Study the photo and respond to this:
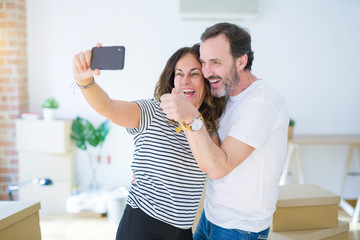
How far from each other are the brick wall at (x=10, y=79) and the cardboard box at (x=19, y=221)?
2729 mm

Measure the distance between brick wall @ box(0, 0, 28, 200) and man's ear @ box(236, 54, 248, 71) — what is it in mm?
3290

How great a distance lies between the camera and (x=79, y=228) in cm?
372

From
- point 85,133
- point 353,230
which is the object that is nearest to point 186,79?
point 85,133

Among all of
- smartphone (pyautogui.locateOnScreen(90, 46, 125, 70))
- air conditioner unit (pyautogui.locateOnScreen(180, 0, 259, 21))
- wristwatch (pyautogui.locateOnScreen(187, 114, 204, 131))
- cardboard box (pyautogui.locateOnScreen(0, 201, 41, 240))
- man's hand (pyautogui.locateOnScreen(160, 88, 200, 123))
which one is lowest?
cardboard box (pyautogui.locateOnScreen(0, 201, 41, 240))

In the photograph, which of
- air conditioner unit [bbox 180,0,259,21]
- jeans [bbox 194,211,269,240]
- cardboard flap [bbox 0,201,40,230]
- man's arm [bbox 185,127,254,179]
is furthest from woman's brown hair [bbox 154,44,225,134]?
air conditioner unit [bbox 180,0,259,21]

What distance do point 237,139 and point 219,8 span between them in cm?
313

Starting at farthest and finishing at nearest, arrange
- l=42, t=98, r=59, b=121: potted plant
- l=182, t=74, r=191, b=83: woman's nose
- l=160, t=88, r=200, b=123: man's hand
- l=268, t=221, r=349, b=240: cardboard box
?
l=42, t=98, r=59, b=121: potted plant, l=268, t=221, r=349, b=240: cardboard box, l=182, t=74, r=191, b=83: woman's nose, l=160, t=88, r=200, b=123: man's hand

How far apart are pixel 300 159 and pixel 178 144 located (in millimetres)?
3480

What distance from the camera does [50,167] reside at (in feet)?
13.4

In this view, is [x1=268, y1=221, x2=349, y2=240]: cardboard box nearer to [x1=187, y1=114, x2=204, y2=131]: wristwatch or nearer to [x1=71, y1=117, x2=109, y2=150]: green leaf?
[x1=187, y1=114, x2=204, y2=131]: wristwatch

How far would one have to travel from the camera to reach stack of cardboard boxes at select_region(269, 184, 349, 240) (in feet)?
6.52

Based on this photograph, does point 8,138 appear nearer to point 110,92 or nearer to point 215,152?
point 110,92

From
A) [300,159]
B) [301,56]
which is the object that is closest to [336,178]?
[300,159]

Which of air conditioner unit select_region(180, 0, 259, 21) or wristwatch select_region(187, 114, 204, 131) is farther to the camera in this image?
air conditioner unit select_region(180, 0, 259, 21)
